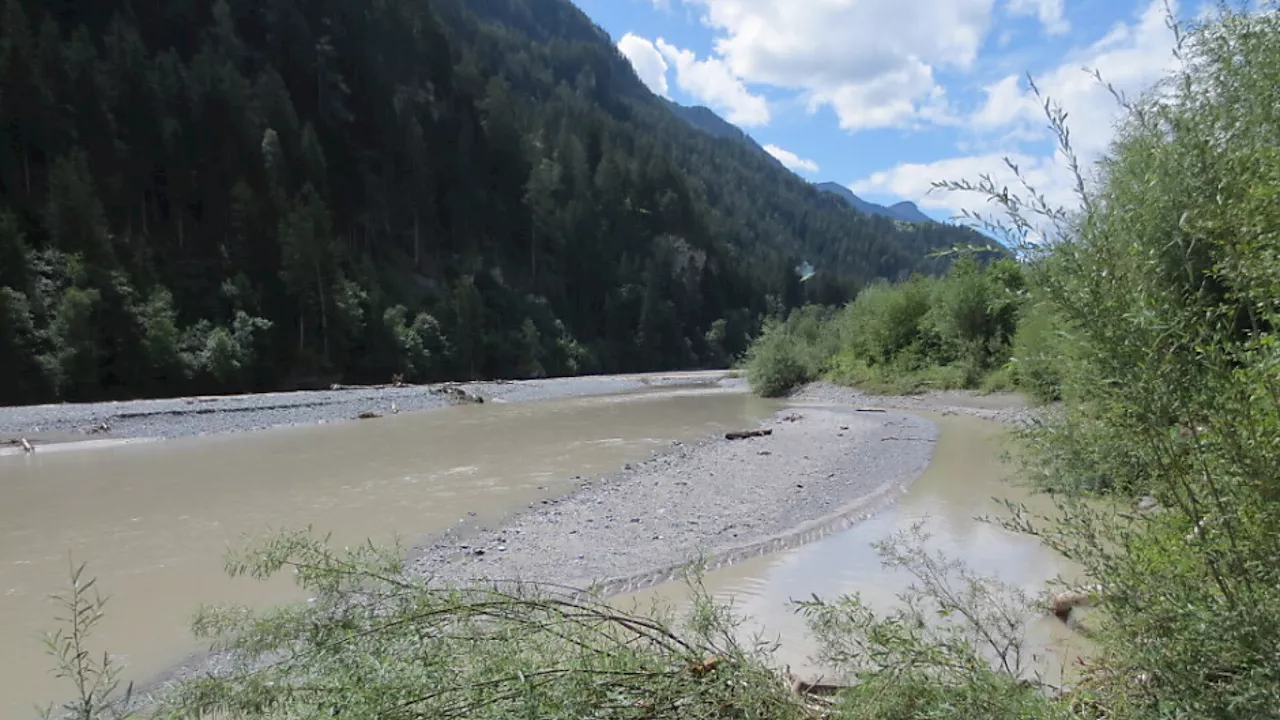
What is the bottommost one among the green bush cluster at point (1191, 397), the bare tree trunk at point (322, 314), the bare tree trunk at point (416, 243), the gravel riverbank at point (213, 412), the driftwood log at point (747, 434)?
the driftwood log at point (747, 434)

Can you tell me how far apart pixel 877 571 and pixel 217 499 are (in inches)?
437

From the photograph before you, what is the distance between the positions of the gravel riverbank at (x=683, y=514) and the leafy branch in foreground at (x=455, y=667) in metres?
1.73

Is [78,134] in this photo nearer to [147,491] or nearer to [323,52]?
[323,52]

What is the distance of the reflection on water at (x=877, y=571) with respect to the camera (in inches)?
221

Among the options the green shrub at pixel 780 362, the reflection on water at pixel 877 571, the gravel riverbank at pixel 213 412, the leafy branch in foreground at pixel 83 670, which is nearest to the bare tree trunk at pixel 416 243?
the gravel riverbank at pixel 213 412

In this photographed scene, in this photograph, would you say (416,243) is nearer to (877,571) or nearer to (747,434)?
(747,434)

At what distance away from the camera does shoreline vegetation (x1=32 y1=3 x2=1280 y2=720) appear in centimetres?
196

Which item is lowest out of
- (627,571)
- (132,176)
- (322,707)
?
(627,571)

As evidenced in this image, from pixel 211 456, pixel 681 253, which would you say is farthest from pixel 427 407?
pixel 681 253

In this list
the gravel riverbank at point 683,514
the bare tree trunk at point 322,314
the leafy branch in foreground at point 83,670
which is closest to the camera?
the leafy branch in foreground at point 83,670

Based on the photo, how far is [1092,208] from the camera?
2.21 metres

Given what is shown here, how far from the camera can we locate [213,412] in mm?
24406

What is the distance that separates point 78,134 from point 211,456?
33897mm

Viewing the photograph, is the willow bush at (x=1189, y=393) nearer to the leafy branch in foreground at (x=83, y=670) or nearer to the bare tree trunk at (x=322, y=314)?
the leafy branch in foreground at (x=83, y=670)
